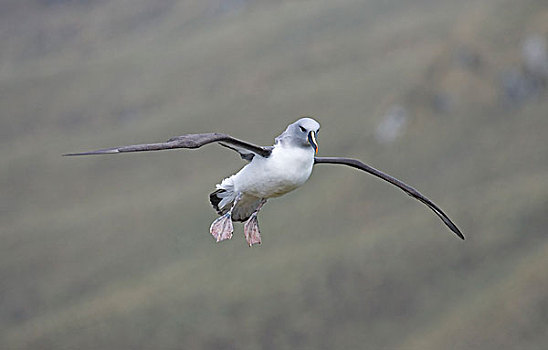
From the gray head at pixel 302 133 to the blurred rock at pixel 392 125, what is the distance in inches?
3263

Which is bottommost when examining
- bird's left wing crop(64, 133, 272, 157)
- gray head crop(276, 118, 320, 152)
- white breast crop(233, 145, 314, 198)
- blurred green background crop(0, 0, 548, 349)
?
bird's left wing crop(64, 133, 272, 157)

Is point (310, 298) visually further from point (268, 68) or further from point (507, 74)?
point (268, 68)

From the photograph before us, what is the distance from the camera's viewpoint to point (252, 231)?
18047 mm

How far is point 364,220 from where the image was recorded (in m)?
89.0

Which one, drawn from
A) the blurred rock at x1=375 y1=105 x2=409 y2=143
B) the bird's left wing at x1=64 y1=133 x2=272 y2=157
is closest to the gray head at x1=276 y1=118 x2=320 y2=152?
the bird's left wing at x1=64 y1=133 x2=272 y2=157

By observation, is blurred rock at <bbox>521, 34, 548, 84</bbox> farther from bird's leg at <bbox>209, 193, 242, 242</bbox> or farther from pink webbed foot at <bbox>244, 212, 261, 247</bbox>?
bird's leg at <bbox>209, 193, 242, 242</bbox>

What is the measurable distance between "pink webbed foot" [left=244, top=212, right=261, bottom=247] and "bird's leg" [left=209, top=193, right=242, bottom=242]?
1.40 ft

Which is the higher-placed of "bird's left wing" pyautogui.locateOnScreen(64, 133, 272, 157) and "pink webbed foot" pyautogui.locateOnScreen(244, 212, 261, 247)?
"pink webbed foot" pyautogui.locateOnScreen(244, 212, 261, 247)

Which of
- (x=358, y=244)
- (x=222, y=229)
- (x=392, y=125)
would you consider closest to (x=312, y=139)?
(x=222, y=229)

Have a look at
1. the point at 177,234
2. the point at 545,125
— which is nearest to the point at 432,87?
the point at 545,125

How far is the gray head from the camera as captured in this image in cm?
1539

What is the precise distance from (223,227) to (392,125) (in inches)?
3299

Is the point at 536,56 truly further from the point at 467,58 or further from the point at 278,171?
the point at 278,171

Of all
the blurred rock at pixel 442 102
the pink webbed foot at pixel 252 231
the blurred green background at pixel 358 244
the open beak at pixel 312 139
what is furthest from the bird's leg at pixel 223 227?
the blurred rock at pixel 442 102
